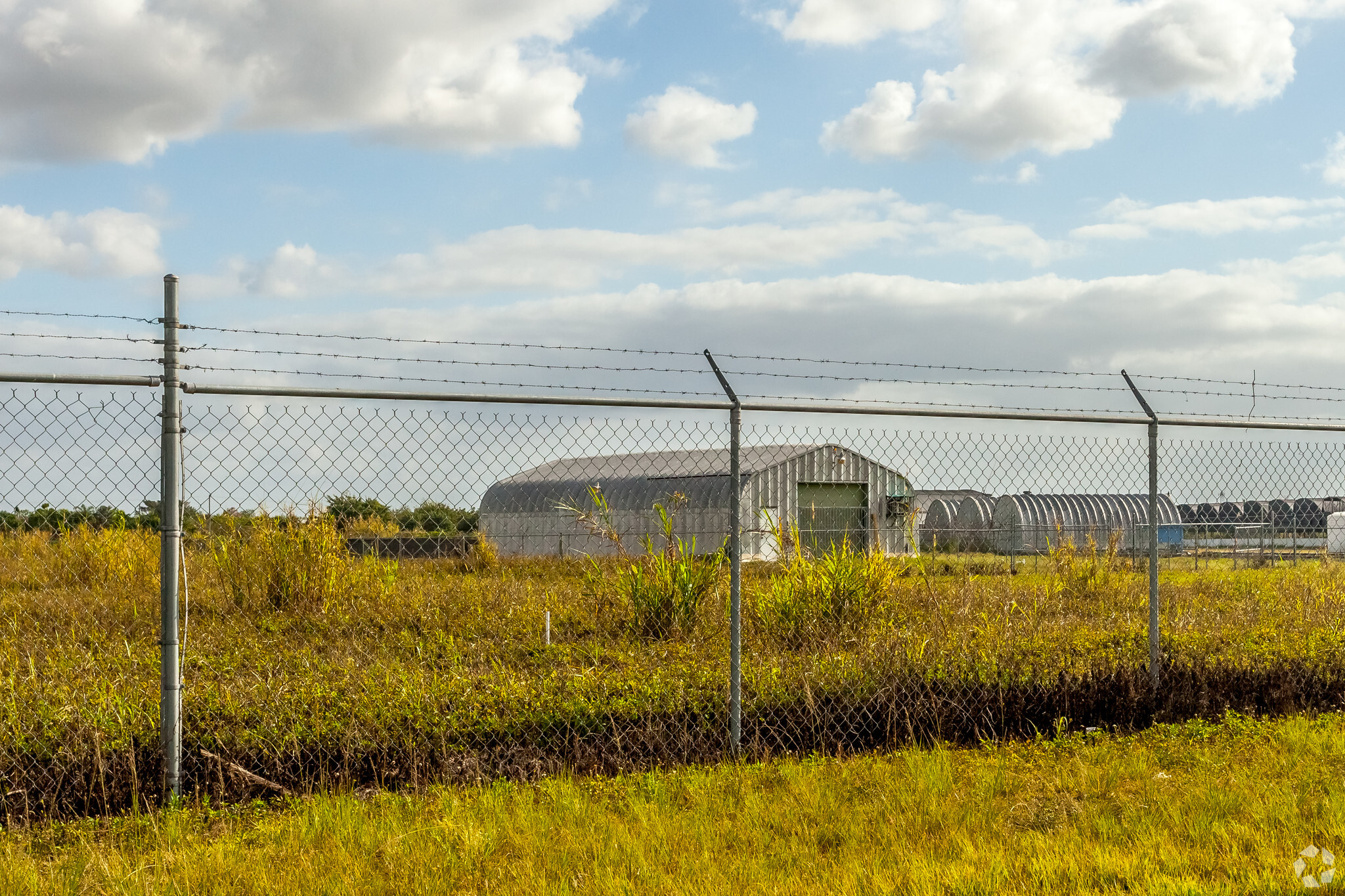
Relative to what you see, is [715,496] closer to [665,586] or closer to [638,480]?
[638,480]

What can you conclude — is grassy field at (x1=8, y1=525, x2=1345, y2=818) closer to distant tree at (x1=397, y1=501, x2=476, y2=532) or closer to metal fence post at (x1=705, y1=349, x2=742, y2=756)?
metal fence post at (x1=705, y1=349, x2=742, y2=756)

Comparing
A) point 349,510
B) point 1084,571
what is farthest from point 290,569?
point 1084,571

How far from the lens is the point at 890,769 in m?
5.47

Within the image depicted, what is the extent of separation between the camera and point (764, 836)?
14.8ft

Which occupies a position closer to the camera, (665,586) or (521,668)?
(521,668)

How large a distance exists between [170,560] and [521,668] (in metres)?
3.77

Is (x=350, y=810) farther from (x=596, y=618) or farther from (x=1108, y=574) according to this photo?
(x=1108, y=574)

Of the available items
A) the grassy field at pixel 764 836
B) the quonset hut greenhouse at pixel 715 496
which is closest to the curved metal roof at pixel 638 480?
the quonset hut greenhouse at pixel 715 496

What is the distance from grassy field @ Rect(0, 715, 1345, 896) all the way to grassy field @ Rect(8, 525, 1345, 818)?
0.37 m

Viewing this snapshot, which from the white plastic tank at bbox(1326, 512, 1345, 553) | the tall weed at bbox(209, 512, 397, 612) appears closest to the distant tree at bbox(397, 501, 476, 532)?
the tall weed at bbox(209, 512, 397, 612)

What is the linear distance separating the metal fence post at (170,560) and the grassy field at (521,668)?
190 millimetres

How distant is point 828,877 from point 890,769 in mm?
1533

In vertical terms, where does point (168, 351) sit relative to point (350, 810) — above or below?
above

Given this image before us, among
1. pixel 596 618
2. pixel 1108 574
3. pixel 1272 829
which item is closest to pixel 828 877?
pixel 1272 829
